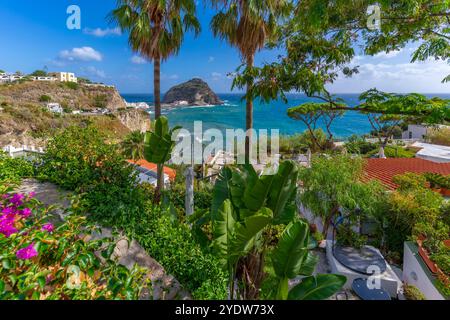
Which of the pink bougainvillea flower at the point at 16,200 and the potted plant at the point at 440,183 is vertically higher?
the pink bougainvillea flower at the point at 16,200

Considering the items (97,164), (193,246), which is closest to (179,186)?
(97,164)

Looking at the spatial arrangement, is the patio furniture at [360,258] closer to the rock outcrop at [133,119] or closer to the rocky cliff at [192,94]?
the rock outcrop at [133,119]

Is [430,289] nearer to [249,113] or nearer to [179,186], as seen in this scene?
[249,113]

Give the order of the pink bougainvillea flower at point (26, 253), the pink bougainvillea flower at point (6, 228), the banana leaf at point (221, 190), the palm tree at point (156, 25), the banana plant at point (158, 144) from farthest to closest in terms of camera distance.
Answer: the palm tree at point (156, 25), the banana plant at point (158, 144), the banana leaf at point (221, 190), the pink bougainvillea flower at point (6, 228), the pink bougainvillea flower at point (26, 253)

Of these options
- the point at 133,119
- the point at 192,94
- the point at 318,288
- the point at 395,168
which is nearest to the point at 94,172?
the point at 318,288

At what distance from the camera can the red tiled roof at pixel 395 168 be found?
1075 centimetres

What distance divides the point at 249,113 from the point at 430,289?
6937 mm

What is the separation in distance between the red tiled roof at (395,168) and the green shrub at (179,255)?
342 inches

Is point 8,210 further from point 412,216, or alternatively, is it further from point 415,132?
point 415,132

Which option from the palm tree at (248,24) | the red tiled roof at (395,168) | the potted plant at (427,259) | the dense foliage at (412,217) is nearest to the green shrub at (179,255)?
the palm tree at (248,24)


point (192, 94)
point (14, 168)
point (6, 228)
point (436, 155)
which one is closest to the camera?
point (6, 228)

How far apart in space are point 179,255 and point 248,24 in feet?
26.3

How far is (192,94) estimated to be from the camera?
120 meters

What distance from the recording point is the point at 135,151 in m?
15.9
